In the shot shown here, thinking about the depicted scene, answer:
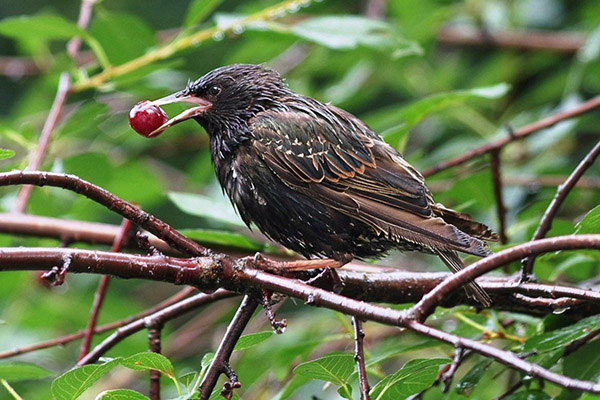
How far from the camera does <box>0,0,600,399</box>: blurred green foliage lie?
3379 millimetres

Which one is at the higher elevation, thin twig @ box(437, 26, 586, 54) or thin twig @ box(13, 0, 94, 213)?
thin twig @ box(437, 26, 586, 54)

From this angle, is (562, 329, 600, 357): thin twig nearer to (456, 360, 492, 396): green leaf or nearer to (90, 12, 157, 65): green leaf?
(456, 360, 492, 396): green leaf

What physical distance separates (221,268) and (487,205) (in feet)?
6.99

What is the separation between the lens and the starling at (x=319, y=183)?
3152 mm

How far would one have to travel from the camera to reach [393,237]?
3100 millimetres

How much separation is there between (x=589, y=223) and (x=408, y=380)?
0.69 meters

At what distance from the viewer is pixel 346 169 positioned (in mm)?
3371

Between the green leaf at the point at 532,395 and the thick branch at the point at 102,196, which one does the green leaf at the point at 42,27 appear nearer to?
the thick branch at the point at 102,196

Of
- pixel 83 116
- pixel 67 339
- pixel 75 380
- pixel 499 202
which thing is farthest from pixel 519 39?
pixel 75 380

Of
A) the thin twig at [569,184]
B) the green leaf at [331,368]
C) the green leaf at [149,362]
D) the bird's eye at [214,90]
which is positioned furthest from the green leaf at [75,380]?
the bird's eye at [214,90]

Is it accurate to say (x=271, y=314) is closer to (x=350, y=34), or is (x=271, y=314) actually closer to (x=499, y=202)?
(x=499, y=202)

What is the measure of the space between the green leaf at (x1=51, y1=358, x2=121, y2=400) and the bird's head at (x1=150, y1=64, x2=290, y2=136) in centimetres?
164

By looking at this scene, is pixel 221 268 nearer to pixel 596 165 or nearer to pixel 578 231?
pixel 578 231

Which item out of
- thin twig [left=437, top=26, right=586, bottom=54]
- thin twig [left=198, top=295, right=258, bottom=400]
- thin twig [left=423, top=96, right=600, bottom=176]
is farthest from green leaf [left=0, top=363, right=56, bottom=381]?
thin twig [left=437, top=26, right=586, bottom=54]
